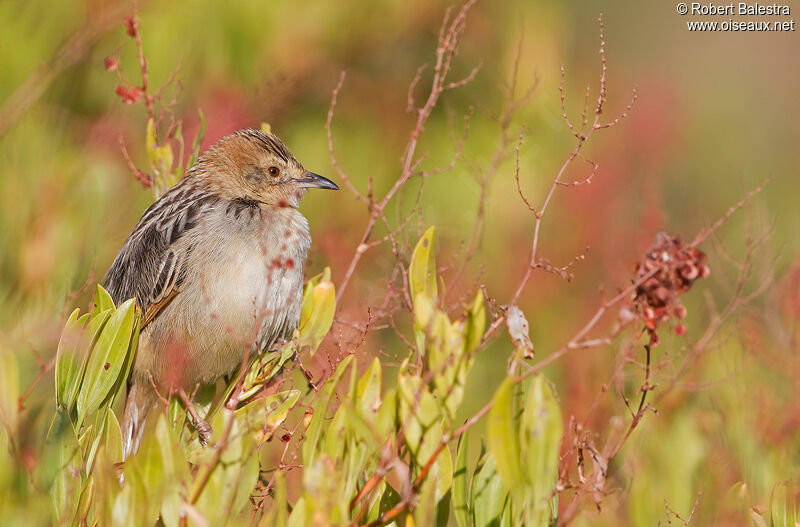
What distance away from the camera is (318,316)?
3451 millimetres

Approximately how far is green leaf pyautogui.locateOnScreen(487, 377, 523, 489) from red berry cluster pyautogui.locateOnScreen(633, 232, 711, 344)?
23.0 inches

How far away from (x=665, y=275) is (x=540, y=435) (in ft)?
2.02

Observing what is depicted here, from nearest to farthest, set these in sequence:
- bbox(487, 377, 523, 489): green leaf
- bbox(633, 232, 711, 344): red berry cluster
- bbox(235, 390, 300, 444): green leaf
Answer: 1. bbox(487, 377, 523, 489): green leaf
2. bbox(633, 232, 711, 344): red berry cluster
3. bbox(235, 390, 300, 444): green leaf

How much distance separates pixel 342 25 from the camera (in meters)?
7.19

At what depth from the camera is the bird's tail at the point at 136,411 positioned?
4.50 metres

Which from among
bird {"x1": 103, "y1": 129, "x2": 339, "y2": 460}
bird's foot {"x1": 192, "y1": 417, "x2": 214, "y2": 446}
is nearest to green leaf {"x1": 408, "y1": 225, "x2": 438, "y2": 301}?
bird's foot {"x1": 192, "y1": 417, "x2": 214, "y2": 446}

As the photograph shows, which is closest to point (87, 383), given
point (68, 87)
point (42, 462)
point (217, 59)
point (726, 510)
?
point (42, 462)

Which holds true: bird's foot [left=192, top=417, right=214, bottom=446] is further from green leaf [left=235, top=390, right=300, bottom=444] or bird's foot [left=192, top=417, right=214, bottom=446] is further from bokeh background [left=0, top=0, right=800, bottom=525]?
bokeh background [left=0, top=0, right=800, bottom=525]

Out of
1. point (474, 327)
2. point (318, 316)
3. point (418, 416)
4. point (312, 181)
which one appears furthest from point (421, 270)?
point (312, 181)

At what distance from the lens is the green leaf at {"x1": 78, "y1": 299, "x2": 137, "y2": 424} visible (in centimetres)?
261

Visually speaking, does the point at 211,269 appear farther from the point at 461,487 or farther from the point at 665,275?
the point at 665,275

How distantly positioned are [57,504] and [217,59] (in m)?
5.07

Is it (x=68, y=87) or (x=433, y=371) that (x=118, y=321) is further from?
(x=68, y=87)

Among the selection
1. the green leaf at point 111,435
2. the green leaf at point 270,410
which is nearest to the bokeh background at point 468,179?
the green leaf at point 111,435
